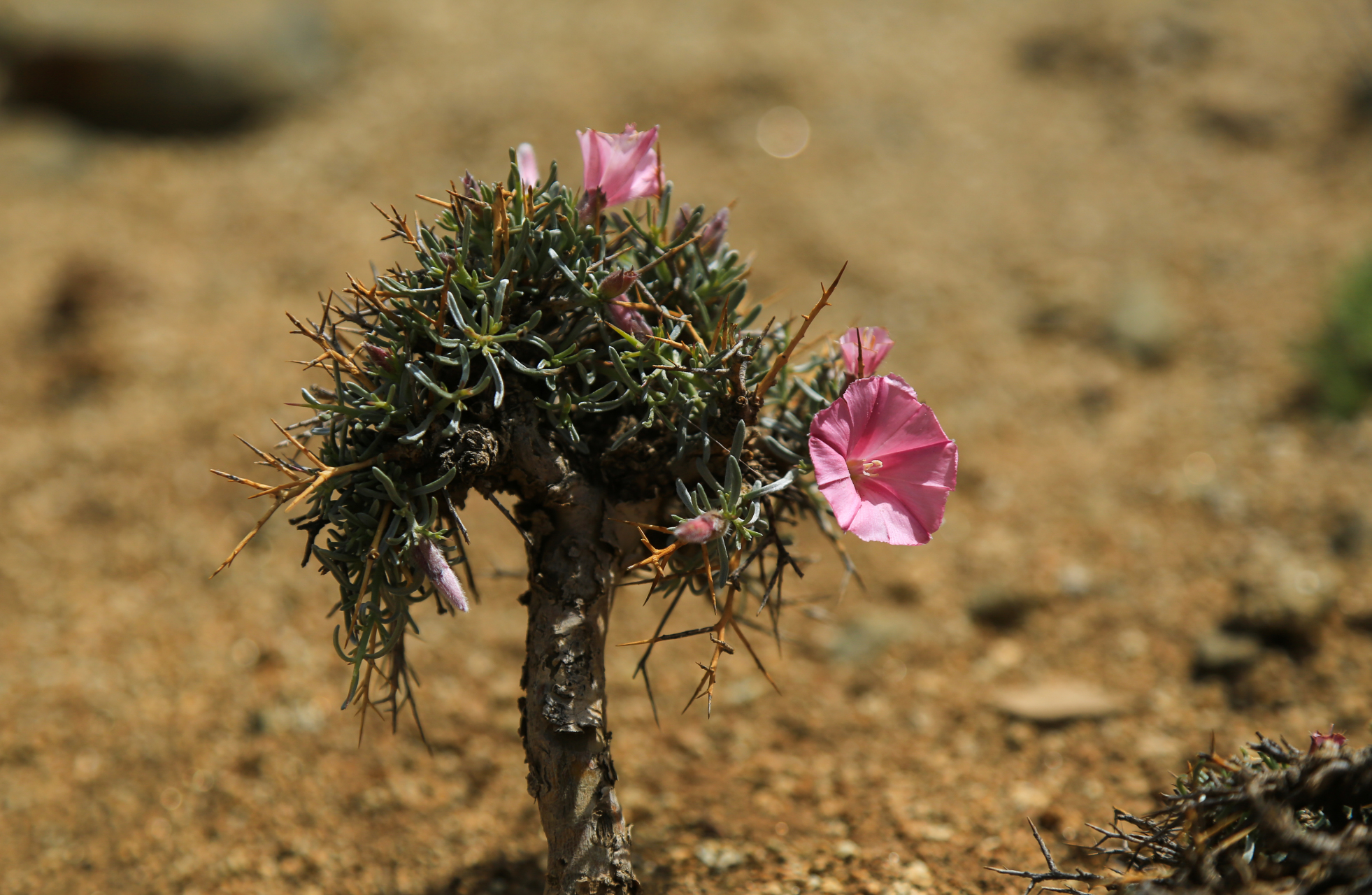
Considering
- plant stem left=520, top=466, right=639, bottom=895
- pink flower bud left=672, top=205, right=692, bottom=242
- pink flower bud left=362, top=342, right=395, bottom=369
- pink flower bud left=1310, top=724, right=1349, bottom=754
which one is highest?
pink flower bud left=672, top=205, right=692, bottom=242

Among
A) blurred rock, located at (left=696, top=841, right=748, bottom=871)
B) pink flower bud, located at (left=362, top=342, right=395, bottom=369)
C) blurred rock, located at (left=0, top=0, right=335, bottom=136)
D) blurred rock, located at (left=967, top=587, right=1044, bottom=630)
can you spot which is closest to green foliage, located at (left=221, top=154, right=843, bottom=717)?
pink flower bud, located at (left=362, top=342, right=395, bottom=369)

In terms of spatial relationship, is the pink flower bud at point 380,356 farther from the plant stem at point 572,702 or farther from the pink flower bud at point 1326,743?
the pink flower bud at point 1326,743

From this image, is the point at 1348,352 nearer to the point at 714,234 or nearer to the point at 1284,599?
the point at 1284,599

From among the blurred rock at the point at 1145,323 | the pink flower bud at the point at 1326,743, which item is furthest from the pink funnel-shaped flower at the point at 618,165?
the blurred rock at the point at 1145,323

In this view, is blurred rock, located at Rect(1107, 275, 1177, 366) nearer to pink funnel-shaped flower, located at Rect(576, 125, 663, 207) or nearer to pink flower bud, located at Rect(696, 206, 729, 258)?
pink flower bud, located at Rect(696, 206, 729, 258)

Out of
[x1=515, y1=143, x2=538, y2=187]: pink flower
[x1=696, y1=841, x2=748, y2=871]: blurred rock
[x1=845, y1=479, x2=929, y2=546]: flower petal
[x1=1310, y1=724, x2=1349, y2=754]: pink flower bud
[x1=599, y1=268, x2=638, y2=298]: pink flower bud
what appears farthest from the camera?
[x1=696, y1=841, x2=748, y2=871]: blurred rock

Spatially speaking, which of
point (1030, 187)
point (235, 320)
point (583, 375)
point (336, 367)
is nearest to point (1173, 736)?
point (583, 375)
